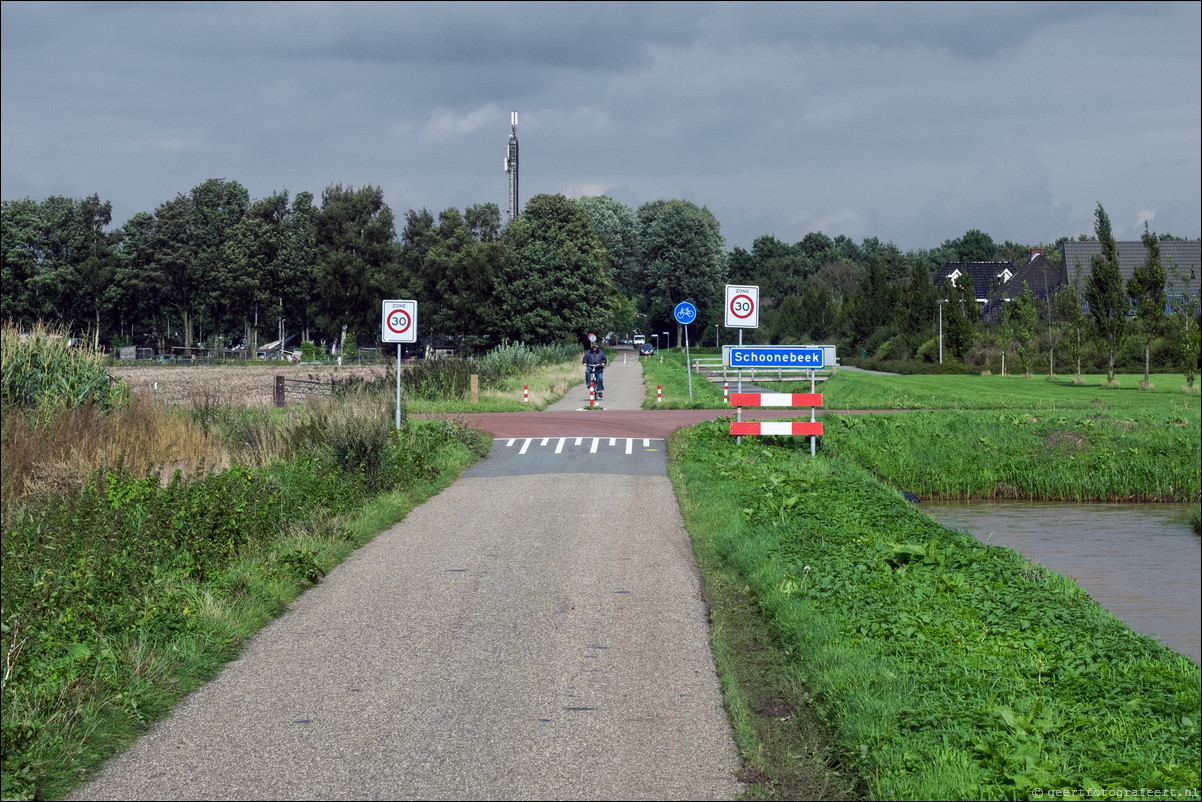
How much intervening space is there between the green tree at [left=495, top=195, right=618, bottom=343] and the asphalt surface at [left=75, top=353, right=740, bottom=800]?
64418mm

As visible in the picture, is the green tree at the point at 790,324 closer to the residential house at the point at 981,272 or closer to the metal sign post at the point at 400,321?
the residential house at the point at 981,272

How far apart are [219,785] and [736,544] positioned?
6227mm

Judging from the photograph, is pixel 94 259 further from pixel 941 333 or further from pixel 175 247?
pixel 941 333

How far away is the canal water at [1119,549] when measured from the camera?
582 centimetres

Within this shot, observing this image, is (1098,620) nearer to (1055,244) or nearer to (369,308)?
(369,308)

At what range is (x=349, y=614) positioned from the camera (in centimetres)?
798

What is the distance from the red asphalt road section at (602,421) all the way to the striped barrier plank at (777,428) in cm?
327

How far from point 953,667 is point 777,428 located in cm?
1224

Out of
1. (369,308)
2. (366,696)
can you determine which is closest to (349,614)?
(366,696)

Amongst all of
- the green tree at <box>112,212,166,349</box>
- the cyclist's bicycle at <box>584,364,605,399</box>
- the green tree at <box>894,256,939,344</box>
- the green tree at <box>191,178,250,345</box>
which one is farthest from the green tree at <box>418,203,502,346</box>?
the cyclist's bicycle at <box>584,364,605,399</box>

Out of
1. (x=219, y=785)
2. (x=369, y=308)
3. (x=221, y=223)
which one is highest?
(x=221, y=223)

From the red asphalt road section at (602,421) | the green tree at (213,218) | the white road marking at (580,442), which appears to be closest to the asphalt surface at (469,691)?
the white road marking at (580,442)

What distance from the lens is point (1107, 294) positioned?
130ft

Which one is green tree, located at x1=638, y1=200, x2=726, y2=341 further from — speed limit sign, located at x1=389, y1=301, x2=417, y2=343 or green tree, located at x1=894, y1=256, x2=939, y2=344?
speed limit sign, located at x1=389, y1=301, x2=417, y2=343
